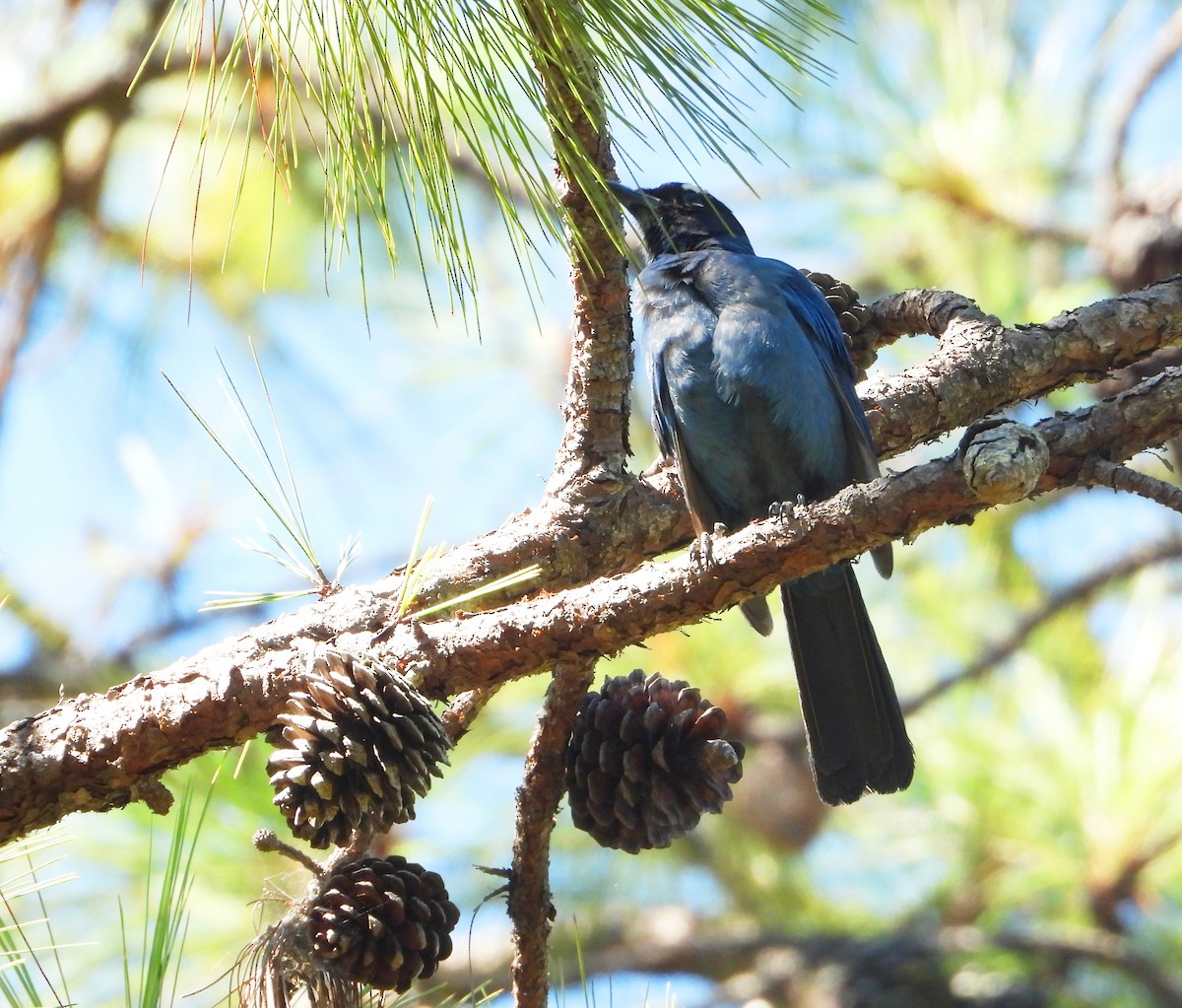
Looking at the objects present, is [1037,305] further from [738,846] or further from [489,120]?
[489,120]

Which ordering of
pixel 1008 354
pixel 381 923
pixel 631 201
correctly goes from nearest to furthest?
pixel 381 923 → pixel 1008 354 → pixel 631 201

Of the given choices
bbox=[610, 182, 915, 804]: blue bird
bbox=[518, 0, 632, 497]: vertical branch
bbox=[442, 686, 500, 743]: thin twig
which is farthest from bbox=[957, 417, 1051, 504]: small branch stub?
bbox=[610, 182, 915, 804]: blue bird

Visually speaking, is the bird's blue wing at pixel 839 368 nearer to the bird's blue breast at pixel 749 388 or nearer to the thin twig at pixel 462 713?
the bird's blue breast at pixel 749 388

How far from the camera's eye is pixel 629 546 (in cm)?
279

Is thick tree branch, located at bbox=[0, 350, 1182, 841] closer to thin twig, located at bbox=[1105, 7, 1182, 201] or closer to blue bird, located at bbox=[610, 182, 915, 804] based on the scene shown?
blue bird, located at bbox=[610, 182, 915, 804]

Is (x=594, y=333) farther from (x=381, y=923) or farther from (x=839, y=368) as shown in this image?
(x=381, y=923)

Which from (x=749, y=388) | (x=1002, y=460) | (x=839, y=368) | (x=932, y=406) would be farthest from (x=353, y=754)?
(x=839, y=368)

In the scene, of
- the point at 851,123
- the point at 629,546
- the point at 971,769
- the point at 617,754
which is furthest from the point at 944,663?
the point at 617,754

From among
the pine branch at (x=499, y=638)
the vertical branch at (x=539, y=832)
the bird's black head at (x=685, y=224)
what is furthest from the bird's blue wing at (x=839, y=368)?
the vertical branch at (x=539, y=832)

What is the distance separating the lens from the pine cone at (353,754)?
185 centimetres

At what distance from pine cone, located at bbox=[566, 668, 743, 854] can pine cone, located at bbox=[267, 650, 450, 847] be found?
1.38 ft

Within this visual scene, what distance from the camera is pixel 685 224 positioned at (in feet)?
13.9

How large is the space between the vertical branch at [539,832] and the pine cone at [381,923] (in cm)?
21

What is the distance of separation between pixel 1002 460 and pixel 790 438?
5.52 ft
